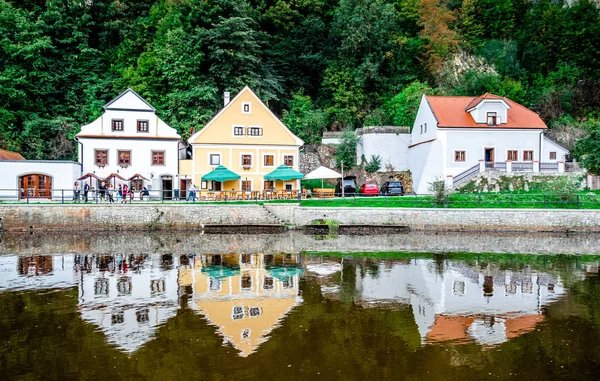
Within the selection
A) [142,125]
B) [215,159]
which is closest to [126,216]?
[215,159]

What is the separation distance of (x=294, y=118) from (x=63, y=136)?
21.8m

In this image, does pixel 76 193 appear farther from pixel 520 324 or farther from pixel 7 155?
pixel 520 324

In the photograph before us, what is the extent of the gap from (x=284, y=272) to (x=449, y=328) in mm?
7216

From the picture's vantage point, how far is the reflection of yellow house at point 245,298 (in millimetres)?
10398

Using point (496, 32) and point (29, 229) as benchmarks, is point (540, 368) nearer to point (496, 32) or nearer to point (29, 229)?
point (29, 229)

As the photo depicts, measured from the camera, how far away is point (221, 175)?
3256 centimetres

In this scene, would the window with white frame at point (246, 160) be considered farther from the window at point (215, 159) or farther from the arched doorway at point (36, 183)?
the arched doorway at point (36, 183)

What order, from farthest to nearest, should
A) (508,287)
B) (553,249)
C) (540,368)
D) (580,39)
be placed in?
(580,39) < (553,249) < (508,287) < (540,368)

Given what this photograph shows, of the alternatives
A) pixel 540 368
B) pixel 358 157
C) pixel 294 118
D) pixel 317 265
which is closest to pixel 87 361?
pixel 540 368

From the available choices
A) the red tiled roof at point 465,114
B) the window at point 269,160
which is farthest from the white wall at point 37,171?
the red tiled roof at point 465,114

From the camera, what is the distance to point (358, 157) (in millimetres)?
41156

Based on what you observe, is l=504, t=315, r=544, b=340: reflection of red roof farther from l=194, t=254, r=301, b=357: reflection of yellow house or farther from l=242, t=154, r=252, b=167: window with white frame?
l=242, t=154, r=252, b=167: window with white frame

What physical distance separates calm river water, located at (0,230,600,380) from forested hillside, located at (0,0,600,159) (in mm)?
26509

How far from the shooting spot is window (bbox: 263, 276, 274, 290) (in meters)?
14.5
